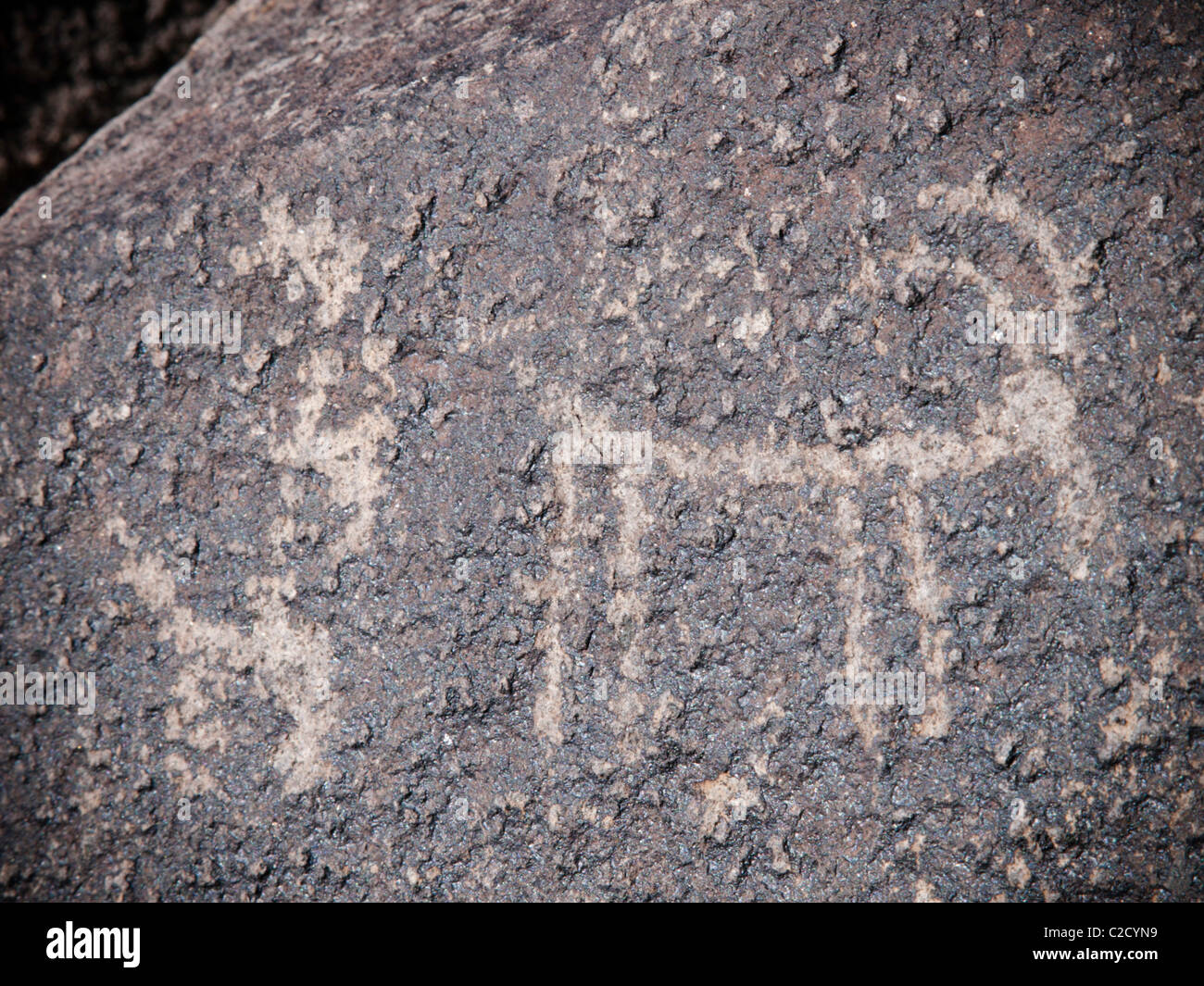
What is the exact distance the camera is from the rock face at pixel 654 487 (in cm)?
87

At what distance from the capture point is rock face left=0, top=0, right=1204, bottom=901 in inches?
34.2

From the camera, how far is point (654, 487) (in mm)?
905

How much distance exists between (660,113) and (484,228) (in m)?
0.21

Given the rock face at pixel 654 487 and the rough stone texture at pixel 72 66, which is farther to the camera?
the rough stone texture at pixel 72 66

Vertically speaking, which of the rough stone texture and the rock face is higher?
the rough stone texture

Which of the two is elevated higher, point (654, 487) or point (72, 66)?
point (72, 66)

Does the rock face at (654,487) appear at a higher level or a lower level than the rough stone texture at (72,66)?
lower

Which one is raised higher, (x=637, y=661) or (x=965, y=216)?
(x=965, y=216)

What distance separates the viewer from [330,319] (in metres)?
0.96

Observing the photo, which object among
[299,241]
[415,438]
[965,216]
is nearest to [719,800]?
[415,438]

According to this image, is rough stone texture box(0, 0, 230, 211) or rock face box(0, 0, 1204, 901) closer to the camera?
rock face box(0, 0, 1204, 901)

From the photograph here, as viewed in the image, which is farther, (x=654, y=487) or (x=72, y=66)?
(x=72, y=66)

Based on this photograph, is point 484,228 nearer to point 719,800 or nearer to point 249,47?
point 249,47
